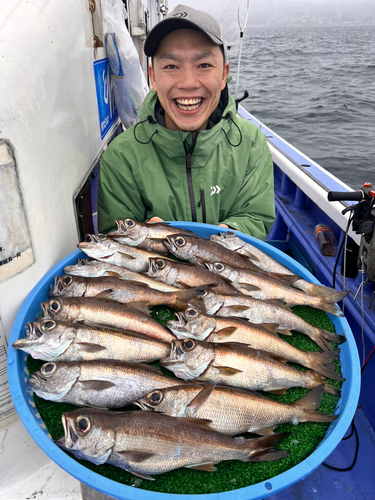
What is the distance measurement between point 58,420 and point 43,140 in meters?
1.32

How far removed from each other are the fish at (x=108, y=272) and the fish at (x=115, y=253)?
51mm

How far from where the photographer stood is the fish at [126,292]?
196 centimetres

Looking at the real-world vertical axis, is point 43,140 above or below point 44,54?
below

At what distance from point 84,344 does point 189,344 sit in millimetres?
515

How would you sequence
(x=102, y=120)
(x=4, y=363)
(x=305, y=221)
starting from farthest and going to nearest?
(x=305, y=221) < (x=102, y=120) < (x=4, y=363)

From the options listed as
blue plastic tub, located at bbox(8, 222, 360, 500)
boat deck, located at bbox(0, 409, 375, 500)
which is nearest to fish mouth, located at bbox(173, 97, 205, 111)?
blue plastic tub, located at bbox(8, 222, 360, 500)

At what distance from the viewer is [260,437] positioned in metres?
1.49

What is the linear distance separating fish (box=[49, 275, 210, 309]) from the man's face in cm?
141

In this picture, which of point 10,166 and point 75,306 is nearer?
point 10,166

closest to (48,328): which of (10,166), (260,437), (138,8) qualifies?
(10,166)

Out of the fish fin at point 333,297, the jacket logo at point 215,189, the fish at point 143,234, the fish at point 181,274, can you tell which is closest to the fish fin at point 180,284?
the fish at point 181,274

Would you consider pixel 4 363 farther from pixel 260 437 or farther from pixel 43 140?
pixel 260 437

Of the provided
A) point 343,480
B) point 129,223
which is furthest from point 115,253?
point 343,480

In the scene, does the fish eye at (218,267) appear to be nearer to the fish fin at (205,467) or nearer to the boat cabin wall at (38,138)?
the boat cabin wall at (38,138)
